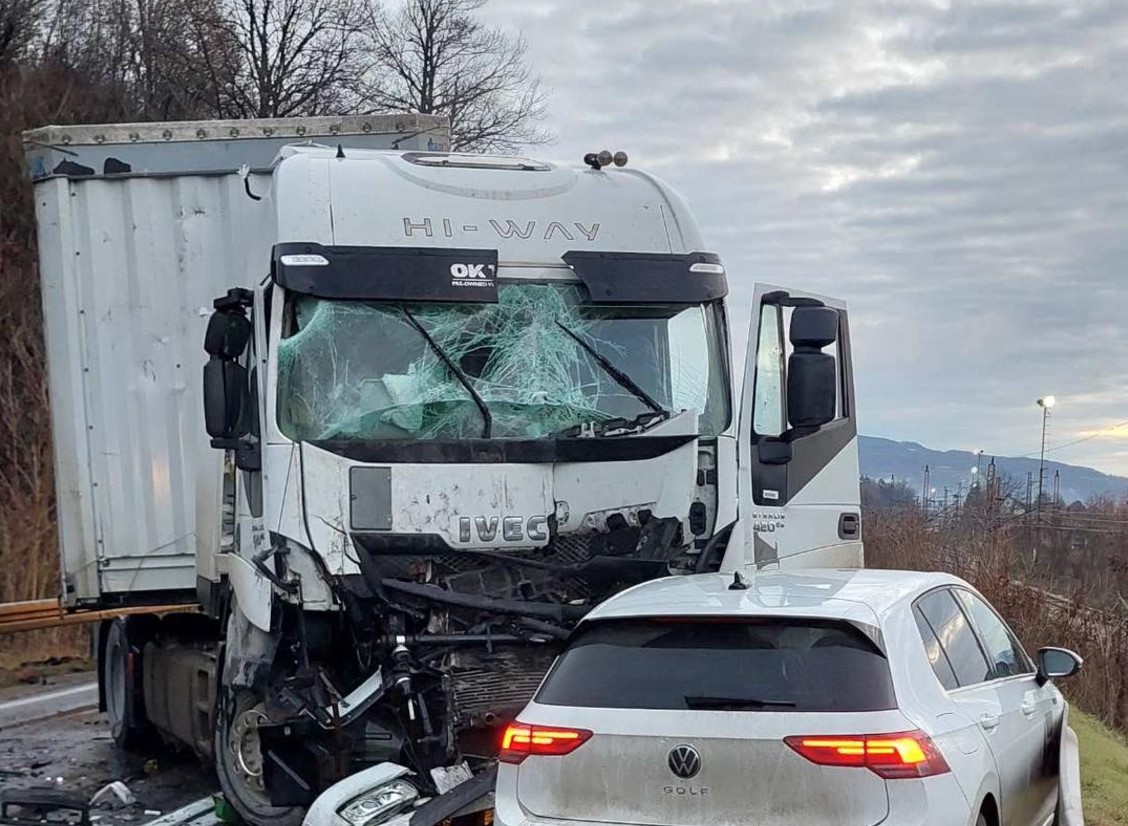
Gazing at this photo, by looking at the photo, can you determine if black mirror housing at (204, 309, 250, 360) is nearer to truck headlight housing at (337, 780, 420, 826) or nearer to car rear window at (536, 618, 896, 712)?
truck headlight housing at (337, 780, 420, 826)

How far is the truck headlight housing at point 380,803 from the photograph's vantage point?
6086mm

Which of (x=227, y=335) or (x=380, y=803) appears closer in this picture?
(x=380, y=803)

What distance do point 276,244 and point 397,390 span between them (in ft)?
3.22

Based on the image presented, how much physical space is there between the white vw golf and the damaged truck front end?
5.17ft

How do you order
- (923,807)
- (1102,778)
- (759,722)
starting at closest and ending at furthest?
(923,807) < (759,722) < (1102,778)

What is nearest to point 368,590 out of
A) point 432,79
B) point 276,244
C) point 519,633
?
point 519,633

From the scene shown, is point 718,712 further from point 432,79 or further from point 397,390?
point 432,79

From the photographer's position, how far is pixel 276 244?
23.6ft

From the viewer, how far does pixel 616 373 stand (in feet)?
24.7

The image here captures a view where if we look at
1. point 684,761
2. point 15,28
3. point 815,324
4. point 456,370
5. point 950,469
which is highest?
point 15,28

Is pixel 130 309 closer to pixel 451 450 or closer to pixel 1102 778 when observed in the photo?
pixel 451 450

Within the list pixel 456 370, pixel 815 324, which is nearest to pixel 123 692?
pixel 456 370

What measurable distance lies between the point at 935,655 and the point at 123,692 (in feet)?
23.6

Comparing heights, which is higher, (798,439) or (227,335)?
(227,335)
